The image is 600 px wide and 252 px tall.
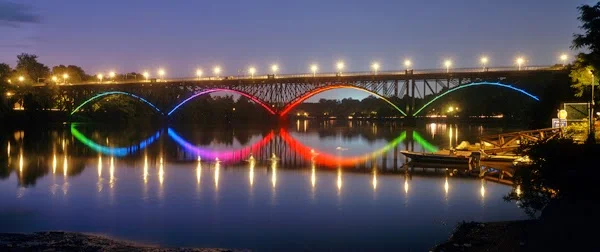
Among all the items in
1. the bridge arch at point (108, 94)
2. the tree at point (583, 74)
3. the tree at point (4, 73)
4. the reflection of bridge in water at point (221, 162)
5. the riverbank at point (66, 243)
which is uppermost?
the tree at point (4, 73)

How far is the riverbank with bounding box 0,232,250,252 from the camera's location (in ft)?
52.8

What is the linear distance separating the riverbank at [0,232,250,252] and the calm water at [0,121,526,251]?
92 cm

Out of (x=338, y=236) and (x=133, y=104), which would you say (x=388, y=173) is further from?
(x=133, y=104)

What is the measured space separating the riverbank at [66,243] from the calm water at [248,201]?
36.3 inches

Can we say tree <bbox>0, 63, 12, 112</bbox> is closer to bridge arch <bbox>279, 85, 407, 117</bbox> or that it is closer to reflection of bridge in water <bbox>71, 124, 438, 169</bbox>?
reflection of bridge in water <bbox>71, 124, 438, 169</bbox>

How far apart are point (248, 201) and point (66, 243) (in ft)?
32.7

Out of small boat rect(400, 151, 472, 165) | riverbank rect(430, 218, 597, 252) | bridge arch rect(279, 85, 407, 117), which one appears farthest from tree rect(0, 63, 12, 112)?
riverbank rect(430, 218, 597, 252)

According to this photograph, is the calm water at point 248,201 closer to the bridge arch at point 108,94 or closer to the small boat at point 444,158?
the small boat at point 444,158

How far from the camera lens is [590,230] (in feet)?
44.1

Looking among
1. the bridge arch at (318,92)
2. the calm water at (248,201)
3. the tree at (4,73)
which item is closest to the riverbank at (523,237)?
the calm water at (248,201)

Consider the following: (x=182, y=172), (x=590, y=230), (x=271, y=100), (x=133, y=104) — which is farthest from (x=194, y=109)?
(x=590, y=230)

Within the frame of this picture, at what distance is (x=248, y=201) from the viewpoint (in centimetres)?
2564

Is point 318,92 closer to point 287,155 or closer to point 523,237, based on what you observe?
point 287,155

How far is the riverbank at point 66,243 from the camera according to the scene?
16.1m
